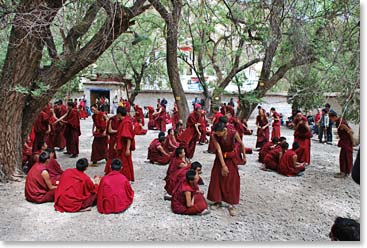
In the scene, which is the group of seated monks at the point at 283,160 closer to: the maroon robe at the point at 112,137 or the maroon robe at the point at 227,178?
the maroon robe at the point at 227,178

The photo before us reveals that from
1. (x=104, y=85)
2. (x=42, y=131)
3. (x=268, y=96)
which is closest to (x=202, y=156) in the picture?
(x=42, y=131)

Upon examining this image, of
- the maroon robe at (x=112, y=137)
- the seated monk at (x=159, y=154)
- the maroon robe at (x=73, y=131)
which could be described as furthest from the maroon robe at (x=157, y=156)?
the maroon robe at (x=73, y=131)

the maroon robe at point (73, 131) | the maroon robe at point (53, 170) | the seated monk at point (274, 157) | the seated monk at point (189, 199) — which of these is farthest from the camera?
the maroon robe at point (73, 131)

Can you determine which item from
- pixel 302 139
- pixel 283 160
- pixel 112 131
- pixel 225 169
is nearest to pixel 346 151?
pixel 302 139

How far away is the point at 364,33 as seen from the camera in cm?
314

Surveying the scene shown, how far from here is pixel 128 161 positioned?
576 centimetres

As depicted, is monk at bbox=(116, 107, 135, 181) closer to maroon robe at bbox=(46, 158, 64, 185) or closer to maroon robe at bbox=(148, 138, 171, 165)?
maroon robe at bbox=(46, 158, 64, 185)

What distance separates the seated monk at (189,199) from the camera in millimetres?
4379

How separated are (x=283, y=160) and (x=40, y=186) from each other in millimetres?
4111

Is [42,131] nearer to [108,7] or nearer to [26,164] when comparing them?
[26,164]

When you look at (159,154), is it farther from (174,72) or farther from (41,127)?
(174,72)

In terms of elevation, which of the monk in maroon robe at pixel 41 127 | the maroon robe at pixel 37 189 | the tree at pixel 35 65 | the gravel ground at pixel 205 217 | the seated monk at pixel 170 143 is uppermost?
the tree at pixel 35 65

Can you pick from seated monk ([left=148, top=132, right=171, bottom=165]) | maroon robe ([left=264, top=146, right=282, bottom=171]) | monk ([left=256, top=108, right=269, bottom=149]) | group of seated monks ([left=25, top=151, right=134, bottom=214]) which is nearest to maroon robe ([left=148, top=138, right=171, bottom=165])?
seated monk ([left=148, top=132, right=171, bottom=165])

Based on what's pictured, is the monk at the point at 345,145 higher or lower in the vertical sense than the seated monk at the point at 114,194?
higher
